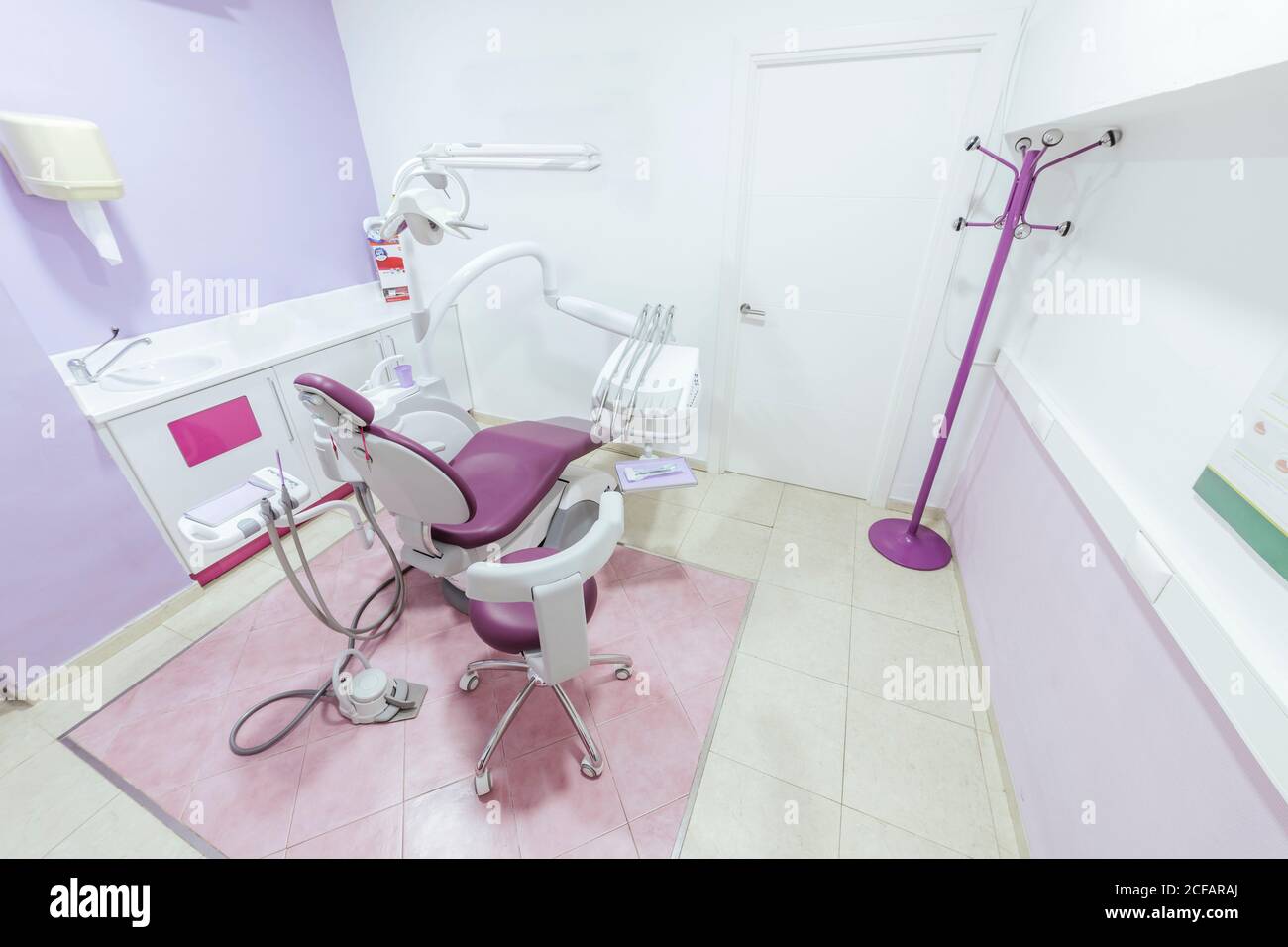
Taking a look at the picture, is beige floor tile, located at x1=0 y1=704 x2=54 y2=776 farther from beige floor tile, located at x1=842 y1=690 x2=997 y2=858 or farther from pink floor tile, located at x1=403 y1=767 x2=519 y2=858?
beige floor tile, located at x1=842 y1=690 x2=997 y2=858

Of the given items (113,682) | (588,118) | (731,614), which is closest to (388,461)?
(731,614)

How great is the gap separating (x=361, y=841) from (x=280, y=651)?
0.95 m

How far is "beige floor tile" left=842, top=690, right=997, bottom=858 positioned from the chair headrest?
1853 millimetres

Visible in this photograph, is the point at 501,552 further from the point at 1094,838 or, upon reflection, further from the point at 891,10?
the point at 891,10

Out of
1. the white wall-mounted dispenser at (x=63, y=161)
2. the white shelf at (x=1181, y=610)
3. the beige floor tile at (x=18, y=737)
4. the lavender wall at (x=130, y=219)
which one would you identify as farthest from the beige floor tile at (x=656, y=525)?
the white wall-mounted dispenser at (x=63, y=161)

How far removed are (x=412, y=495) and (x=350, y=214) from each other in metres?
2.65

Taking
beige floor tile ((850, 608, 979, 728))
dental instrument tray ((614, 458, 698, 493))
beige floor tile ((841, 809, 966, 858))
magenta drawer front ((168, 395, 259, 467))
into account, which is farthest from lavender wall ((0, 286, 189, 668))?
beige floor tile ((850, 608, 979, 728))

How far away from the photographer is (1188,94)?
0.97m

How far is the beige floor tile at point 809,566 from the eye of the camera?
2.31m

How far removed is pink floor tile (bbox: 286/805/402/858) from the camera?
1.42 m

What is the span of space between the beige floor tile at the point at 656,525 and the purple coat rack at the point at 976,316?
1010 millimetres

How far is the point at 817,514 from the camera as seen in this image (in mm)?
2803

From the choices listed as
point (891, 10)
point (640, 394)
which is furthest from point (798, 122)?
point (640, 394)

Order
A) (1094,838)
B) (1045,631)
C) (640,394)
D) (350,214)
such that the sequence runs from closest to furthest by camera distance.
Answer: (1094,838) → (1045,631) → (640,394) → (350,214)
